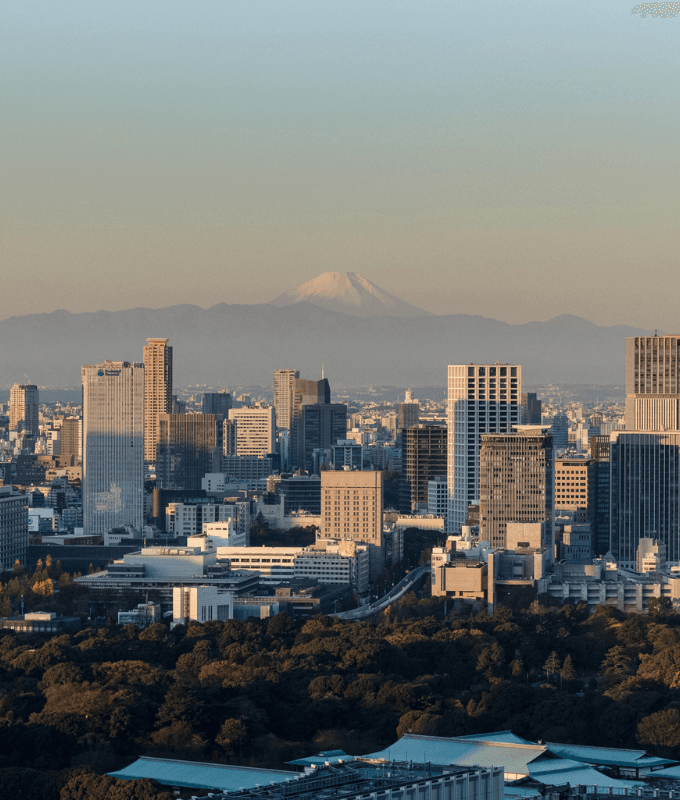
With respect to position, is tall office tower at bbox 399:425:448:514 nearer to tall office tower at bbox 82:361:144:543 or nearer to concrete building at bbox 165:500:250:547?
concrete building at bbox 165:500:250:547

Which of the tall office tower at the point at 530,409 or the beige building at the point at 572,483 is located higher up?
the tall office tower at the point at 530,409

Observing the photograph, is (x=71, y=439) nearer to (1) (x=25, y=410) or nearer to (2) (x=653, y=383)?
(1) (x=25, y=410)

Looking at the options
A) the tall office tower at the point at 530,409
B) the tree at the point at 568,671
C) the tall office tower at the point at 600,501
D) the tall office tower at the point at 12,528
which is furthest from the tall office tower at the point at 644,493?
the tall office tower at the point at 530,409

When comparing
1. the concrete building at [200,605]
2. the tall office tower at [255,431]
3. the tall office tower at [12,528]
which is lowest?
the concrete building at [200,605]

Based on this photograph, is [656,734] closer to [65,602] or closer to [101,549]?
[65,602]

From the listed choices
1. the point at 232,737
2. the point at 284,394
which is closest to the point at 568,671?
the point at 232,737

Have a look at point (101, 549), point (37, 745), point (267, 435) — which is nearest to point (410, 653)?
point (37, 745)

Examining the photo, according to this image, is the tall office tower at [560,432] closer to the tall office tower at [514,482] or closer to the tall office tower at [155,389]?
the tall office tower at [155,389]
